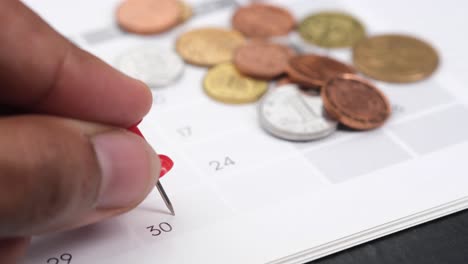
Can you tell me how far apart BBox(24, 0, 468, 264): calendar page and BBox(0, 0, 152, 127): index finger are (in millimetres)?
131

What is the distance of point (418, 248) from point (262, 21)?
46 cm

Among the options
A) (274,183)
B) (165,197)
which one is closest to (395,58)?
(274,183)

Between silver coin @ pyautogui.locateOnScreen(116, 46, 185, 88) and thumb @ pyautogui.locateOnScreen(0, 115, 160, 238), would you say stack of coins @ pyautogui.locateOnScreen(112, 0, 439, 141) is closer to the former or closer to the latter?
silver coin @ pyautogui.locateOnScreen(116, 46, 185, 88)

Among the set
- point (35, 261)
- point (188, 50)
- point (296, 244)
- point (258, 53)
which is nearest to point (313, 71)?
point (258, 53)

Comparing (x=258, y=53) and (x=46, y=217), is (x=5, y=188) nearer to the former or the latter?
(x=46, y=217)

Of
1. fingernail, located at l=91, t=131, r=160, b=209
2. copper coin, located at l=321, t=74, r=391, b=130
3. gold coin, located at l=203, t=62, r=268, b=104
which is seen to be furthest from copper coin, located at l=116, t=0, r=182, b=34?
fingernail, located at l=91, t=131, r=160, b=209

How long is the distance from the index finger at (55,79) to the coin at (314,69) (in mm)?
293

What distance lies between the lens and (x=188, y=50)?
925mm

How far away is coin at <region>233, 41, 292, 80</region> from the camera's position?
0.88 metres

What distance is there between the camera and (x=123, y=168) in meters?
0.56

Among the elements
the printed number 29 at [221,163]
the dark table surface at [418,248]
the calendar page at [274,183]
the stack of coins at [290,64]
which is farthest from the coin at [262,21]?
the dark table surface at [418,248]

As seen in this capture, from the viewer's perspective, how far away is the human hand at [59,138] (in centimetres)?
48

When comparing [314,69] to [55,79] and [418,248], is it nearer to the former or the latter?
[418,248]

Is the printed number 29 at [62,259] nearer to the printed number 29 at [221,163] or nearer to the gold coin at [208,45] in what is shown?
the printed number 29 at [221,163]
